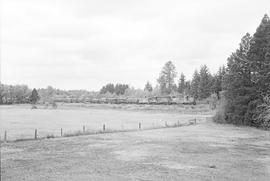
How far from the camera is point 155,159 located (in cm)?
2167

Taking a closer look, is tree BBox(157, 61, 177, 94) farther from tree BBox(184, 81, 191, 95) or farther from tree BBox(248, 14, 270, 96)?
tree BBox(248, 14, 270, 96)

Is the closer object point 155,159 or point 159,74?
point 155,159

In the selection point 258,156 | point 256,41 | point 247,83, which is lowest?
point 258,156

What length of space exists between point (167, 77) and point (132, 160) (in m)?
130

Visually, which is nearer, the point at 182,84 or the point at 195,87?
the point at 195,87

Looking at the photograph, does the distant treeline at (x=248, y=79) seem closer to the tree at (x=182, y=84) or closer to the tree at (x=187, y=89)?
the tree at (x=187, y=89)

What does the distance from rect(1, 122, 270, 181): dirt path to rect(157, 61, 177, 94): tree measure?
120 m

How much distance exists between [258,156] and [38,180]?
15.2 m

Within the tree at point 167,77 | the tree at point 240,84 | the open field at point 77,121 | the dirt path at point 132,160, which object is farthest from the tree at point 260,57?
the tree at point 167,77

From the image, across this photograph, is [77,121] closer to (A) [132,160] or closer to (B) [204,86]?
(A) [132,160]

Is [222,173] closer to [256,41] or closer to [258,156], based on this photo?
[258,156]

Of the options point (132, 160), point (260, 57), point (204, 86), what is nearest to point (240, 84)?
point (260, 57)

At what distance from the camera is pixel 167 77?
150375 mm

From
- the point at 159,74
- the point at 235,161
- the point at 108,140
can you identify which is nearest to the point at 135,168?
the point at 235,161
